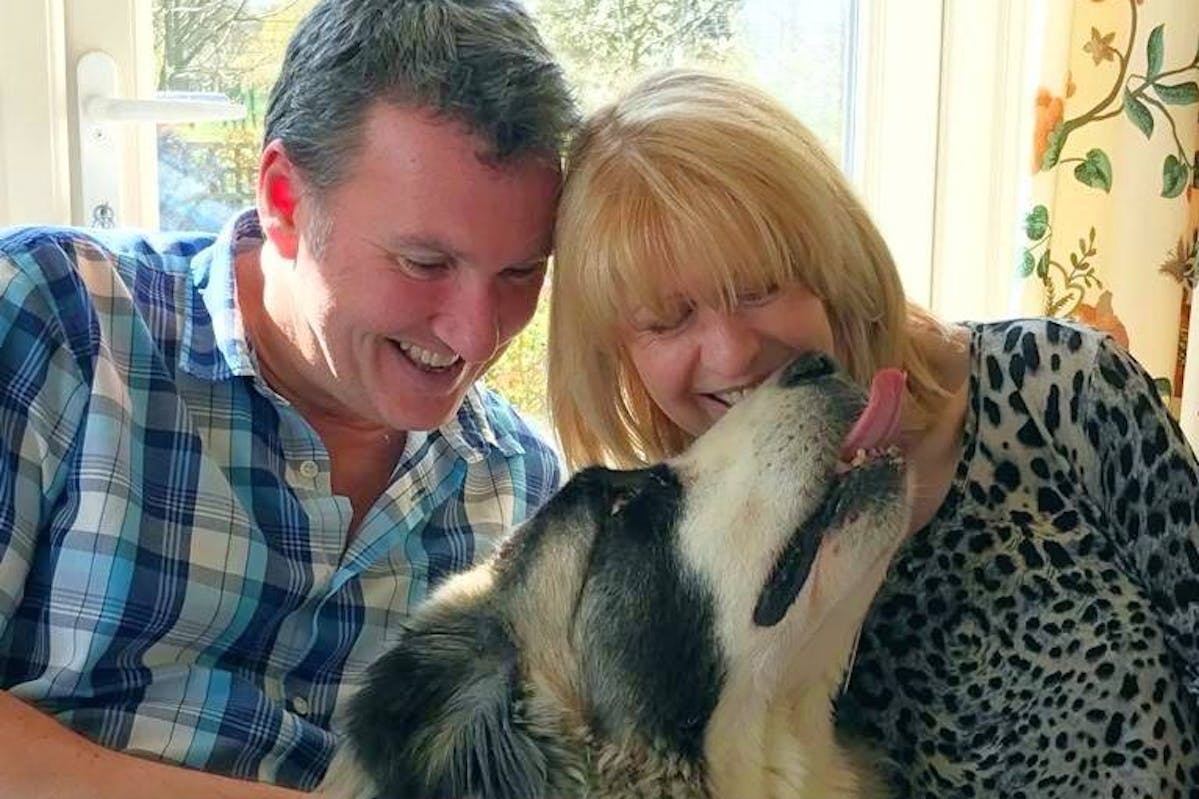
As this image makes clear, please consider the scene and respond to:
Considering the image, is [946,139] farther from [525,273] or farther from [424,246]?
[424,246]

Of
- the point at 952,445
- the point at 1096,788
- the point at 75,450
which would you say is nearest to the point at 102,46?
the point at 75,450

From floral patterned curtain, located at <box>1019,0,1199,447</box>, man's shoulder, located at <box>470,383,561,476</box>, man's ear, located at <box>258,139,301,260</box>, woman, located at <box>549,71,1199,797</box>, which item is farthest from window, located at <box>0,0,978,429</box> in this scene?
woman, located at <box>549,71,1199,797</box>

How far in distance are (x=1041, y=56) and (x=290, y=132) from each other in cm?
119

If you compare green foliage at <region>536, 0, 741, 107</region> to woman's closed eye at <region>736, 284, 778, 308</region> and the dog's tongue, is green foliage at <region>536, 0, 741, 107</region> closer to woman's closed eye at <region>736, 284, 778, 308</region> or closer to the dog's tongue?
woman's closed eye at <region>736, 284, 778, 308</region>

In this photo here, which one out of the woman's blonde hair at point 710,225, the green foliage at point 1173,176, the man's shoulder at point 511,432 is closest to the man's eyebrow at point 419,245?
the woman's blonde hair at point 710,225

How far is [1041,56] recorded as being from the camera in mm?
2121

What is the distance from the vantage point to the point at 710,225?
1.30 metres

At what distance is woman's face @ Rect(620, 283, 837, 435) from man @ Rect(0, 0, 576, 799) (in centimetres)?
17

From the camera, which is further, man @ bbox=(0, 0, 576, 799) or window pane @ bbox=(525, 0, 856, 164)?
window pane @ bbox=(525, 0, 856, 164)

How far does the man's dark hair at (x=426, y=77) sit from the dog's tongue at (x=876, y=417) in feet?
1.33

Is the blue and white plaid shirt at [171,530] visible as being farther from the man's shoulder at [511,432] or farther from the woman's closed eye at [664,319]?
the woman's closed eye at [664,319]

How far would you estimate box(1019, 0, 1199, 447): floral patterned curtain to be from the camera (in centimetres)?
207

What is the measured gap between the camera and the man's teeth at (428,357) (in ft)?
4.80

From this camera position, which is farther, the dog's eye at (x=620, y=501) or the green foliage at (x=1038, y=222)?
the green foliage at (x=1038, y=222)
